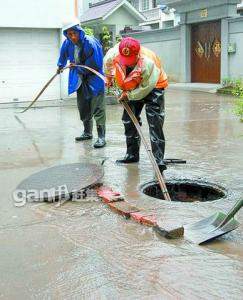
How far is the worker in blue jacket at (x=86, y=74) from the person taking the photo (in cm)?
733

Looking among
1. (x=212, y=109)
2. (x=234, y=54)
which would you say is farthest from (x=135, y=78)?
(x=234, y=54)

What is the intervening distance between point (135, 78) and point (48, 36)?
34.4 feet

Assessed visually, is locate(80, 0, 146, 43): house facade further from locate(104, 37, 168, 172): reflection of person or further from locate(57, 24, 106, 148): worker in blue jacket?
locate(104, 37, 168, 172): reflection of person

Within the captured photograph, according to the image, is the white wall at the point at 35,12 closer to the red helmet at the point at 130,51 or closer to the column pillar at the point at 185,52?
the column pillar at the point at 185,52

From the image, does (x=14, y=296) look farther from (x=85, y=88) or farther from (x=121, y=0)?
(x=121, y=0)

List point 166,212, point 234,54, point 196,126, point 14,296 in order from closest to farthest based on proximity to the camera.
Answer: point 14,296, point 166,212, point 196,126, point 234,54

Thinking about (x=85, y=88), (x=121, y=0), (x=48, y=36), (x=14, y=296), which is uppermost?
(x=121, y=0)

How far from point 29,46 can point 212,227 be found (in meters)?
12.2

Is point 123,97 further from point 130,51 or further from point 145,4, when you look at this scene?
point 145,4

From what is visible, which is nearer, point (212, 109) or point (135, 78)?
point (135, 78)

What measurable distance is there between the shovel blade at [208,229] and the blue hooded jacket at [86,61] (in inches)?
157

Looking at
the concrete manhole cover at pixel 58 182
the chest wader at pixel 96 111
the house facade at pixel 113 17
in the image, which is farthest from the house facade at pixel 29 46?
the house facade at pixel 113 17

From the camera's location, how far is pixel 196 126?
31.1 feet

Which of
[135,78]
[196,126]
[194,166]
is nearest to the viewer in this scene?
[135,78]
